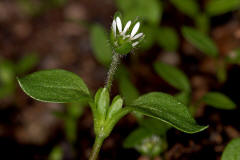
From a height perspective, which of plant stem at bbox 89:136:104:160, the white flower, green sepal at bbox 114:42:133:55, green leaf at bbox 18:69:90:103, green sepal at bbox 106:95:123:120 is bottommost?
plant stem at bbox 89:136:104:160

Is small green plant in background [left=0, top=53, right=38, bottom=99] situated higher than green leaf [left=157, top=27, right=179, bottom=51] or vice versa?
green leaf [left=157, top=27, right=179, bottom=51]

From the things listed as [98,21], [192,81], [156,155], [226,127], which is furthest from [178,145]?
[98,21]

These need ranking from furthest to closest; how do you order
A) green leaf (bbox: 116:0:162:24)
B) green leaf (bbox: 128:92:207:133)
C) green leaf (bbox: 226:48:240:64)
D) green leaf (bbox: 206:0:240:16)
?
green leaf (bbox: 116:0:162:24) < green leaf (bbox: 206:0:240:16) < green leaf (bbox: 226:48:240:64) < green leaf (bbox: 128:92:207:133)

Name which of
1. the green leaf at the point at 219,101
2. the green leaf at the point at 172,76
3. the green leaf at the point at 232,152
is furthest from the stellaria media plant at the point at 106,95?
the green leaf at the point at 172,76

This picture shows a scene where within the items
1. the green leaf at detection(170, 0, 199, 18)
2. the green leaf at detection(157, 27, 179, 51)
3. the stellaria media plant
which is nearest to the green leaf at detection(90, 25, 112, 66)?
the green leaf at detection(157, 27, 179, 51)

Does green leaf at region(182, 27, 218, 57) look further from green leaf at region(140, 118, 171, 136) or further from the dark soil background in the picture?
green leaf at region(140, 118, 171, 136)

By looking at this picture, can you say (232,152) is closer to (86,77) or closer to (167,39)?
(167,39)
